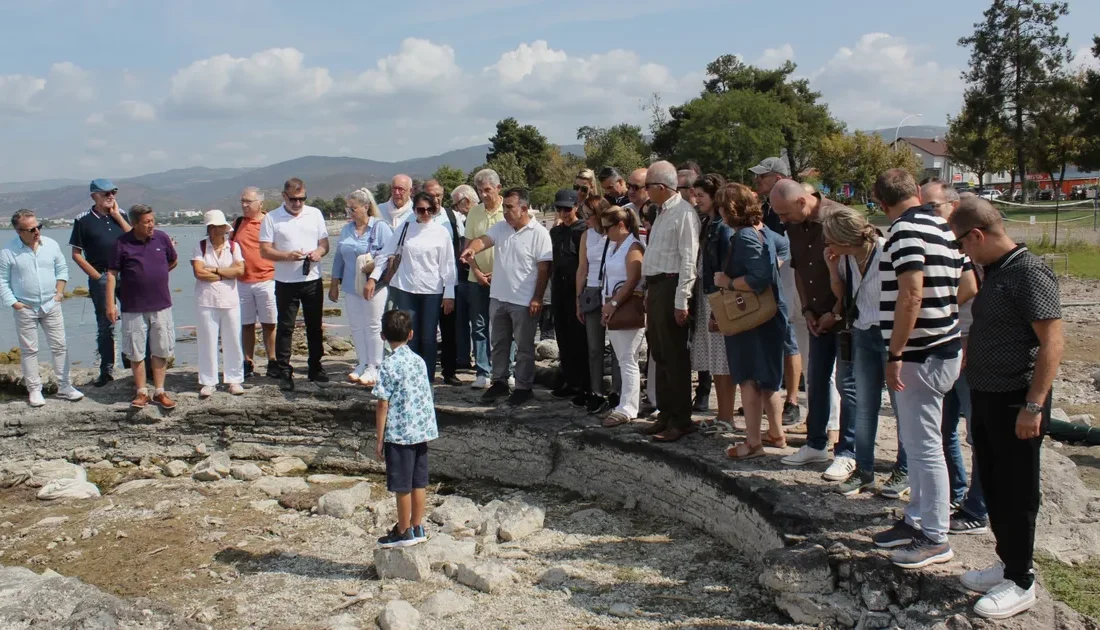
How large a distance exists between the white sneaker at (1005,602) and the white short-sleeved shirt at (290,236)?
5.89 meters

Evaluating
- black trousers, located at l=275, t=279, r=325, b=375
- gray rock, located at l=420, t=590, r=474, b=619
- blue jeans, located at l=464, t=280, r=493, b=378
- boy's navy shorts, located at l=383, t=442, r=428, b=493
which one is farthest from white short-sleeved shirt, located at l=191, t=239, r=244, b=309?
gray rock, located at l=420, t=590, r=474, b=619

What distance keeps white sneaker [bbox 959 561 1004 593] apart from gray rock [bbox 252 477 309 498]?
16.4 ft

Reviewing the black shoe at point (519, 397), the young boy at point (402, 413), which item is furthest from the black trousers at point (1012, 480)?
the black shoe at point (519, 397)

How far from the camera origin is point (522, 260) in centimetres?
687

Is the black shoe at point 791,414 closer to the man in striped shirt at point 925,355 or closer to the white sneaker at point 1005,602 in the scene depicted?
the man in striped shirt at point 925,355

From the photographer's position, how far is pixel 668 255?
5.65 meters

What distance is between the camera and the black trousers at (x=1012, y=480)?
134 inches

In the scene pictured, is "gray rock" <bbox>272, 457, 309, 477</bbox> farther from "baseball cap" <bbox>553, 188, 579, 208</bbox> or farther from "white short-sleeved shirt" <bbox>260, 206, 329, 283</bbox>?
"baseball cap" <bbox>553, 188, 579, 208</bbox>

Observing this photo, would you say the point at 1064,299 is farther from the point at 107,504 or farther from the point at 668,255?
the point at 107,504

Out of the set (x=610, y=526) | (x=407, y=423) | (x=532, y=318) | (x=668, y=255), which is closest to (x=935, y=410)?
(x=668, y=255)

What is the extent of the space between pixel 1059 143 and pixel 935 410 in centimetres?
4873

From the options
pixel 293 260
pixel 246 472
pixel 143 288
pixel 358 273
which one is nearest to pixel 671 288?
pixel 358 273

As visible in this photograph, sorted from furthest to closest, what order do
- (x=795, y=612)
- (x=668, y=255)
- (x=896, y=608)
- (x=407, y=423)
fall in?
(x=668, y=255), (x=407, y=423), (x=795, y=612), (x=896, y=608)

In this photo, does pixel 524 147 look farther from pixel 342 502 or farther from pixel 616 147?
pixel 342 502
